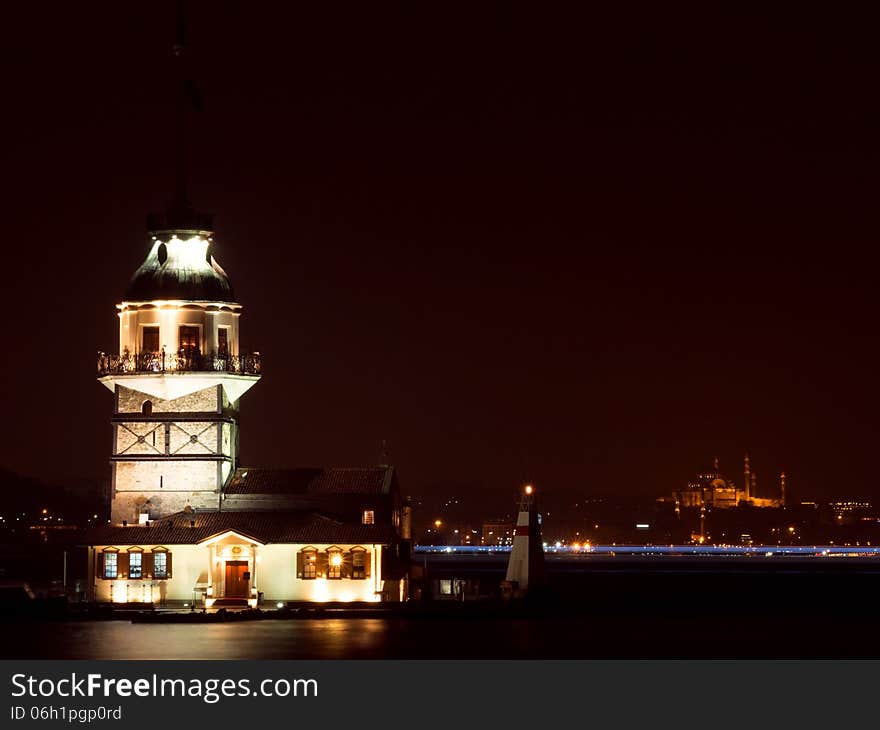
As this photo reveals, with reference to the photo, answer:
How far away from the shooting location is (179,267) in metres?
80.4

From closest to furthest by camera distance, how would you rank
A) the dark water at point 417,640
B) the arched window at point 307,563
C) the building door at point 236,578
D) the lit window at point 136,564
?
1. the dark water at point 417,640
2. the arched window at point 307,563
3. the building door at point 236,578
4. the lit window at point 136,564

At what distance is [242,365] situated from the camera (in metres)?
81.1

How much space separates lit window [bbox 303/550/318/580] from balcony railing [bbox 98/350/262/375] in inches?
301

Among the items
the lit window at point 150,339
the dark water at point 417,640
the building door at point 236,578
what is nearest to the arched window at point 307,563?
the building door at point 236,578

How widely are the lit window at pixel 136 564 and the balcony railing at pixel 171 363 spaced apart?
6813 mm

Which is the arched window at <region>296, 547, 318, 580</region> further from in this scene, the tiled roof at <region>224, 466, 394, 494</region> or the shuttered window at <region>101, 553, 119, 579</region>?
the shuttered window at <region>101, 553, 119, 579</region>

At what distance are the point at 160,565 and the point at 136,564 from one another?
90cm

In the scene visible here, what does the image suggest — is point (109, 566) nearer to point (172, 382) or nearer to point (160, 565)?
point (160, 565)

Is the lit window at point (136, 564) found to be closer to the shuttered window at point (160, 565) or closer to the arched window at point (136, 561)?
the arched window at point (136, 561)

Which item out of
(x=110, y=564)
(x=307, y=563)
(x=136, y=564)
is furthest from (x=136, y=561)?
(x=307, y=563)

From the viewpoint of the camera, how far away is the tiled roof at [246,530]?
7725 centimetres

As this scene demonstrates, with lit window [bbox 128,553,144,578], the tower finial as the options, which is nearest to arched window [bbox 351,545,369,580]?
lit window [bbox 128,553,144,578]
